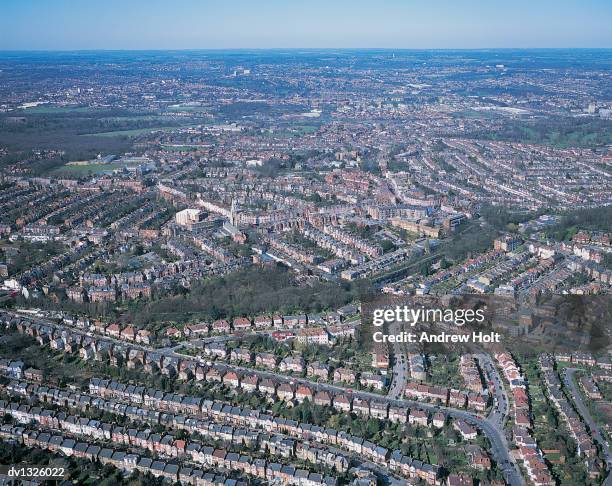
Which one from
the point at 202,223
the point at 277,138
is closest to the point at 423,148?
the point at 277,138

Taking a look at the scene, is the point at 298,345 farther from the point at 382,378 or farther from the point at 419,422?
the point at 419,422

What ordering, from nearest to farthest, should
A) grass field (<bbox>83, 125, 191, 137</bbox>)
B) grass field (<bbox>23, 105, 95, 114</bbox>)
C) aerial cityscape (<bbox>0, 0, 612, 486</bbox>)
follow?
1. aerial cityscape (<bbox>0, 0, 612, 486</bbox>)
2. grass field (<bbox>83, 125, 191, 137</bbox>)
3. grass field (<bbox>23, 105, 95, 114</bbox>)

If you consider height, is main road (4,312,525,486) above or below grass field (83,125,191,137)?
below

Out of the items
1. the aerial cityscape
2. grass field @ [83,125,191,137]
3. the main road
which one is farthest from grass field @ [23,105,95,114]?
the main road

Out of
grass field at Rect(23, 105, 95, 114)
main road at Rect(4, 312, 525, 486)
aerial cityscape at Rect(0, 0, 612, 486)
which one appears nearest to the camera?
main road at Rect(4, 312, 525, 486)

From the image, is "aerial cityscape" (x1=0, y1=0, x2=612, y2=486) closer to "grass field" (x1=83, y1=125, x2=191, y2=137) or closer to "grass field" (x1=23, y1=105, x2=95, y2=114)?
"grass field" (x1=83, y1=125, x2=191, y2=137)

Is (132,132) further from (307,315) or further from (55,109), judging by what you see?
(307,315)

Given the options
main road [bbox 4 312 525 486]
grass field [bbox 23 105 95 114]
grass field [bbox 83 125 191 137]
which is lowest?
main road [bbox 4 312 525 486]

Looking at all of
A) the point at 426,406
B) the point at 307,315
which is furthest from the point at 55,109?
the point at 426,406
